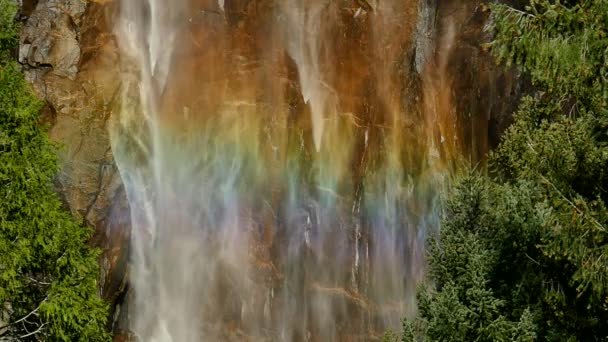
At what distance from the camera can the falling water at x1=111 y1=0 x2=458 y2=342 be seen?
17344 millimetres

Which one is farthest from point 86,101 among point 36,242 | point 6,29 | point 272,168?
point 36,242

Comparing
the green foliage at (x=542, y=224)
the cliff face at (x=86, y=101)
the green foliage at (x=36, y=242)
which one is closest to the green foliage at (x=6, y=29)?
the green foliage at (x=36, y=242)

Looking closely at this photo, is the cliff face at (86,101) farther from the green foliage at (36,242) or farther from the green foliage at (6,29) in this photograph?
the green foliage at (36,242)

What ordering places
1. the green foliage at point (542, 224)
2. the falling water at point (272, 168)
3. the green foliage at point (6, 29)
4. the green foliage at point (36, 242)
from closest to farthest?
the green foliage at point (542, 224) < the green foliage at point (36, 242) < the green foliage at point (6, 29) < the falling water at point (272, 168)

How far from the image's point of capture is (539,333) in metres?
11.4

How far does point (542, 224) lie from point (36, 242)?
6.04 meters

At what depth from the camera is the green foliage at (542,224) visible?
919 centimetres

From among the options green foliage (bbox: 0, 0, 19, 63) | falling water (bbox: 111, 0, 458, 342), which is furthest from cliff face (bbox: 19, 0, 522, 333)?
green foliage (bbox: 0, 0, 19, 63)

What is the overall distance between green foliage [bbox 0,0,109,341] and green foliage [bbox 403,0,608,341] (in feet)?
13.6

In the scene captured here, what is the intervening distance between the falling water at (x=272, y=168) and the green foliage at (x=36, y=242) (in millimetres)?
4717

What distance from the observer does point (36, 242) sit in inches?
459

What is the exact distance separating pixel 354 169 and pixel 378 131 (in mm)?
913

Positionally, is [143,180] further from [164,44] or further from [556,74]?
[556,74]

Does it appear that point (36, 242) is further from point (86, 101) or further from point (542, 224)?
point (542, 224)
